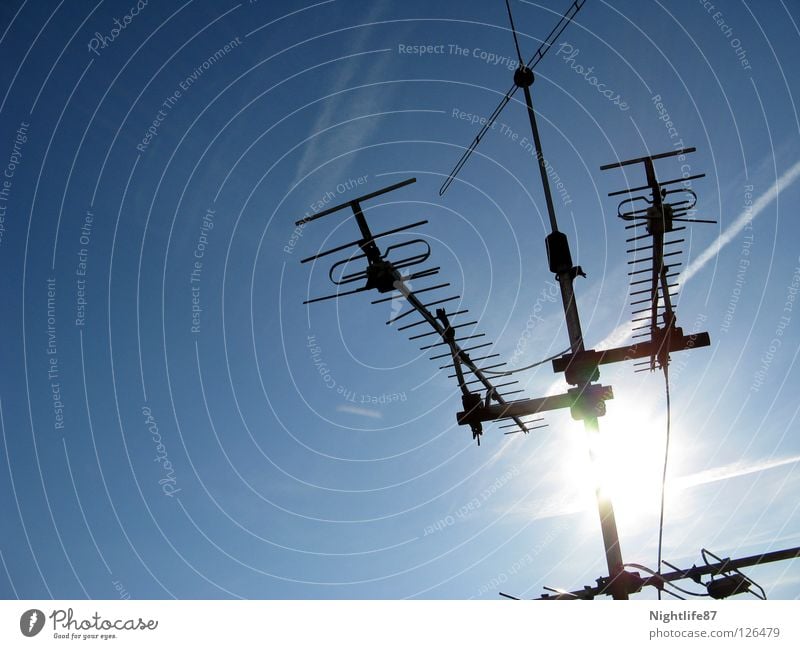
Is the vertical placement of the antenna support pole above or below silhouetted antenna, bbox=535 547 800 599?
above

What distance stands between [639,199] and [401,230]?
4.50 m

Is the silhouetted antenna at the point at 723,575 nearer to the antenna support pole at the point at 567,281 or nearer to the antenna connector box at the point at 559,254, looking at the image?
the antenna support pole at the point at 567,281

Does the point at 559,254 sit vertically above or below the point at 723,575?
above

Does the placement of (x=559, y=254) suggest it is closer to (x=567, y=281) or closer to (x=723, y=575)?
(x=567, y=281)

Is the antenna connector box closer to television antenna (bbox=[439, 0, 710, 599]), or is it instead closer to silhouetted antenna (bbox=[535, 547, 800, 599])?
television antenna (bbox=[439, 0, 710, 599])

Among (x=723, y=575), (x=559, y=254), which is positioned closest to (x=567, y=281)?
(x=559, y=254)

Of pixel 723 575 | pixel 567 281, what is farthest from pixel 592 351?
pixel 723 575

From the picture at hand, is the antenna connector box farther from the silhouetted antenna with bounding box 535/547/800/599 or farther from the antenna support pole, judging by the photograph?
the silhouetted antenna with bounding box 535/547/800/599

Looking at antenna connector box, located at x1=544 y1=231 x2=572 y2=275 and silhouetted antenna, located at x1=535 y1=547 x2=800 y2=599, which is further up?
antenna connector box, located at x1=544 y1=231 x2=572 y2=275

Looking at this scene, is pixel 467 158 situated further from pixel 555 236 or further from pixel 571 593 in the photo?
pixel 571 593

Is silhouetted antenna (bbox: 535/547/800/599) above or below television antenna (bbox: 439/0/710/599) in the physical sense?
below

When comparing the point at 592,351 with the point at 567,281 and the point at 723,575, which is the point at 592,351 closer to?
the point at 567,281

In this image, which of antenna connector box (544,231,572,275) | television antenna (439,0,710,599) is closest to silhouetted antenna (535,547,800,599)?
television antenna (439,0,710,599)

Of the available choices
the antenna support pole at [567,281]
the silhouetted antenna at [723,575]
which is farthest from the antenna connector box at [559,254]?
the silhouetted antenna at [723,575]
